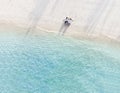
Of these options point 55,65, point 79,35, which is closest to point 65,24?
point 79,35

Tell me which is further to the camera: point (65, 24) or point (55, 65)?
point (65, 24)

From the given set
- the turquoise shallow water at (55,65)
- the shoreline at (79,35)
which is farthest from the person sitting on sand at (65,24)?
the turquoise shallow water at (55,65)

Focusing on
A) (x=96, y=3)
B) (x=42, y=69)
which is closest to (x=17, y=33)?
(x=42, y=69)

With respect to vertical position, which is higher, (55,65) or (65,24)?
(65,24)

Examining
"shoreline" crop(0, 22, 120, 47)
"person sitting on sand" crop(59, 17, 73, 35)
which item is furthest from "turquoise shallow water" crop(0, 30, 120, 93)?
"person sitting on sand" crop(59, 17, 73, 35)

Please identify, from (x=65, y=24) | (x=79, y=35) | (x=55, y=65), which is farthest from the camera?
(x=79, y=35)

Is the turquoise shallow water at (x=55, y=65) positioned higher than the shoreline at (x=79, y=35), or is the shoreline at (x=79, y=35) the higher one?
the shoreline at (x=79, y=35)

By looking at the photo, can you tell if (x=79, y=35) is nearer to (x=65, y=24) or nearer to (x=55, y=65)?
(x=65, y=24)

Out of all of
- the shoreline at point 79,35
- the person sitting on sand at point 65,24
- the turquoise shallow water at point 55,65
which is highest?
the person sitting on sand at point 65,24

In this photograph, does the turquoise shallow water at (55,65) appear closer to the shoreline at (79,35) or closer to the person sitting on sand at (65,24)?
the shoreline at (79,35)
